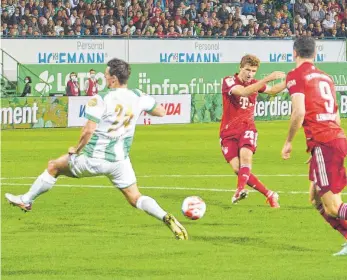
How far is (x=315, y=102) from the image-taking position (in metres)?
11.9

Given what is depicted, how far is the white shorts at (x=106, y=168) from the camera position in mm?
13164

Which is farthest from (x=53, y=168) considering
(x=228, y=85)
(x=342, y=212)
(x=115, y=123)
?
(x=228, y=85)

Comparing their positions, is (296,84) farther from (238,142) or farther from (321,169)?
(238,142)

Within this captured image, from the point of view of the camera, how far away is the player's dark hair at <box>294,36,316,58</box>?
1184cm

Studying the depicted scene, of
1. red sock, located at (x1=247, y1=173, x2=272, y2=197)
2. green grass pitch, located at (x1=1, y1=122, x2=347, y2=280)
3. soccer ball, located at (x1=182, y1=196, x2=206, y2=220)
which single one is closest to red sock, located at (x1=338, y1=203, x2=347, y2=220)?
green grass pitch, located at (x1=1, y1=122, x2=347, y2=280)

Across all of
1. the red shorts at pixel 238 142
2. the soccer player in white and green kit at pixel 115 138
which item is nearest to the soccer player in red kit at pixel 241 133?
the red shorts at pixel 238 142

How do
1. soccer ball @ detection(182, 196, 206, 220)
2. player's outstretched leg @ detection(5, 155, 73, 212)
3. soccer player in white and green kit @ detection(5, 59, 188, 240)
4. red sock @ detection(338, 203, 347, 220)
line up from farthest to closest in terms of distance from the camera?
soccer ball @ detection(182, 196, 206, 220) → player's outstretched leg @ detection(5, 155, 73, 212) → soccer player in white and green kit @ detection(5, 59, 188, 240) → red sock @ detection(338, 203, 347, 220)

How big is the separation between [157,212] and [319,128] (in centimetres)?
238

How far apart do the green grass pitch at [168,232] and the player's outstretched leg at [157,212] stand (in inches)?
6.0

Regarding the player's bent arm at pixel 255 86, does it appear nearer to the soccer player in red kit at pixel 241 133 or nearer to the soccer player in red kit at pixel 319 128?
the soccer player in red kit at pixel 241 133

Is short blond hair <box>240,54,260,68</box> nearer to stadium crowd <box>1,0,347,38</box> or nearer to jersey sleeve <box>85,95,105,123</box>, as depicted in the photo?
jersey sleeve <box>85,95,105,123</box>

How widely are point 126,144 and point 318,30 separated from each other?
39957mm

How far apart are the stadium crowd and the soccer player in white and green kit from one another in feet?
93.2

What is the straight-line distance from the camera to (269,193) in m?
16.9
